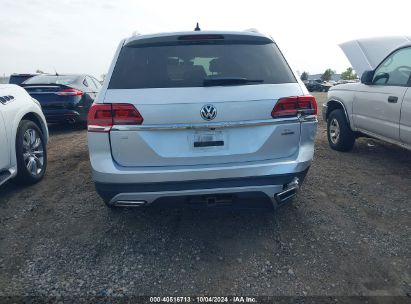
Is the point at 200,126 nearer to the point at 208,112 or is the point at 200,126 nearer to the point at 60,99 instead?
the point at 208,112

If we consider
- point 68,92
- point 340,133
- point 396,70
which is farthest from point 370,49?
point 68,92

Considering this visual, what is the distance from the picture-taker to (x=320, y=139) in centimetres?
695

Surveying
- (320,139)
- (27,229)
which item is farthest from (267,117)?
(320,139)

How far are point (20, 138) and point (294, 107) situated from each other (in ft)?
10.8

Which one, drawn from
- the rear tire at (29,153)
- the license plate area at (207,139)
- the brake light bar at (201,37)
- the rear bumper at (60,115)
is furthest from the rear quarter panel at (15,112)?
the rear bumper at (60,115)

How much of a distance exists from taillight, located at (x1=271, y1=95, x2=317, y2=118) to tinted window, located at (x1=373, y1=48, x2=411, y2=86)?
234cm

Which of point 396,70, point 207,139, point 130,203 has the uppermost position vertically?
point 396,70

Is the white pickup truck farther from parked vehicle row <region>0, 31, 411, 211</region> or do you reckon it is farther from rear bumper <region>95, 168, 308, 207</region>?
rear bumper <region>95, 168, 308, 207</region>

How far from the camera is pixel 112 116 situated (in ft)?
8.38

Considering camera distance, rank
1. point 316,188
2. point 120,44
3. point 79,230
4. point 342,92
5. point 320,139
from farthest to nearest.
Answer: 1. point 320,139
2. point 342,92
3. point 316,188
4. point 79,230
5. point 120,44

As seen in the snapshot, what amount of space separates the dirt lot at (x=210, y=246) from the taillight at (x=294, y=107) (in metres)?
0.92

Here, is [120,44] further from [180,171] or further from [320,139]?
[320,139]

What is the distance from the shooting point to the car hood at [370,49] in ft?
23.3

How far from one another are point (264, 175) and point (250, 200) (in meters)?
0.25
